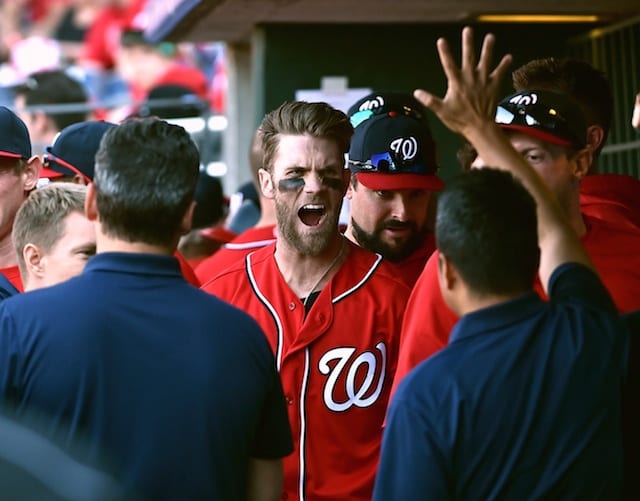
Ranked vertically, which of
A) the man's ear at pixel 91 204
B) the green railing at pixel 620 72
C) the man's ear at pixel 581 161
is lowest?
the man's ear at pixel 91 204

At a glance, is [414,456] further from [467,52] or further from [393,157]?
[393,157]

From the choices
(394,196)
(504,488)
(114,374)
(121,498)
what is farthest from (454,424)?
(394,196)

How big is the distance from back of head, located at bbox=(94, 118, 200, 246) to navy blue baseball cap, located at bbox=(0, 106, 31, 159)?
1728 millimetres

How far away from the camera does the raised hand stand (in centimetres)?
342

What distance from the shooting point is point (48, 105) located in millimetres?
11172

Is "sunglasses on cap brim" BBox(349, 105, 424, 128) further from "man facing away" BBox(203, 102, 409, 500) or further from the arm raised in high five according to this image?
the arm raised in high five

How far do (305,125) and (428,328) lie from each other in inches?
46.9

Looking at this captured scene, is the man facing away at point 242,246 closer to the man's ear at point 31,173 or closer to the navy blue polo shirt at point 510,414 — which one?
the man's ear at point 31,173

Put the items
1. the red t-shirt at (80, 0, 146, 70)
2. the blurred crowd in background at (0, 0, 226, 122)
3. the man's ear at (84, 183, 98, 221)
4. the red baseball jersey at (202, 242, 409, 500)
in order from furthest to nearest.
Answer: the red t-shirt at (80, 0, 146, 70), the blurred crowd in background at (0, 0, 226, 122), the red baseball jersey at (202, 242, 409, 500), the man's ear at (84, 183, 98, 221)

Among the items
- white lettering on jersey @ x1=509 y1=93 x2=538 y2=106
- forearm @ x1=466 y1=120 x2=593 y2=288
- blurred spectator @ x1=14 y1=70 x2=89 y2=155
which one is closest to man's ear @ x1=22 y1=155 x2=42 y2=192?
white lettering on jersey @ x1=509 y1=93 x2=538 y2=106

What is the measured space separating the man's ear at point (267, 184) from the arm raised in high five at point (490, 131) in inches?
54.2

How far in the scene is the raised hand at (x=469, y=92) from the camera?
3418 mm

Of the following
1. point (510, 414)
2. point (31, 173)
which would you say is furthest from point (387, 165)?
point (510, 414)

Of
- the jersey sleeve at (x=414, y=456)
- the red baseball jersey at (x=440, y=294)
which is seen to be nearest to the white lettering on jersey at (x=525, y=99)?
the red baseball jersey at (x=440, y=294)
